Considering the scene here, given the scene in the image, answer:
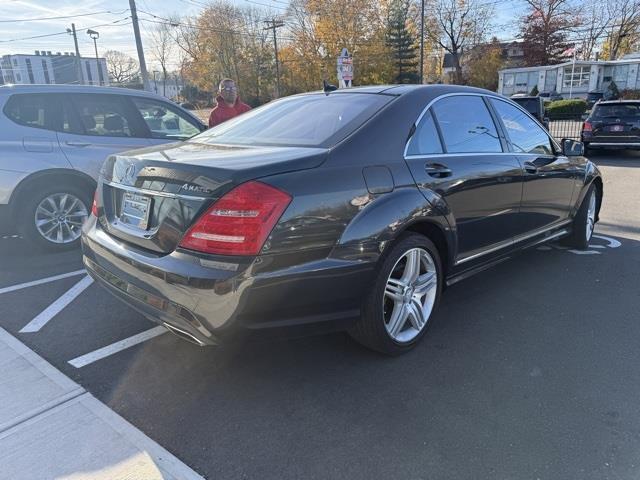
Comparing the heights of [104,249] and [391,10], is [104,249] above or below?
below

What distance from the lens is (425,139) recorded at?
3.15 metres

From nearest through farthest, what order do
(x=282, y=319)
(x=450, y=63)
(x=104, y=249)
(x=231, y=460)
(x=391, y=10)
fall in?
(x=231, y=460) < (x=282, y=319) < (x=104, y=249) < (x=391, y=10) < (x=450, y=63)

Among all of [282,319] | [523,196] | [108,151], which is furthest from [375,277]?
[108,151]

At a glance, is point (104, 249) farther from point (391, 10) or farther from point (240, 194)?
point (391, 10)

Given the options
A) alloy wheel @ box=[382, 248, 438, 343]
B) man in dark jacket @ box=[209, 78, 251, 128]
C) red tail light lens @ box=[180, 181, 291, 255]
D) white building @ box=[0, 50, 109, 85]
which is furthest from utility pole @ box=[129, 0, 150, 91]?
white building @ box=[0, 50, 109, 85]

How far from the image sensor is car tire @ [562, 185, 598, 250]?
5090 millimetres

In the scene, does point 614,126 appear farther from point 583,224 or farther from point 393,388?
point 393,388

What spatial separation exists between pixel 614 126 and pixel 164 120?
11312 mm

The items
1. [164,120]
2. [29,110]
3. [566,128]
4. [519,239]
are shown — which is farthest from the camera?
[566,128]

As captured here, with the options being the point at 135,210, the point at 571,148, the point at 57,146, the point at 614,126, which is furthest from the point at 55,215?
the point at 614,126

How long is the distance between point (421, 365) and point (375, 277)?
0.69 meters

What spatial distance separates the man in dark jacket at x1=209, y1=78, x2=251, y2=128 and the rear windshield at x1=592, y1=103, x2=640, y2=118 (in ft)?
33.4

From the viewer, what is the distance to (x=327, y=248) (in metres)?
2.48

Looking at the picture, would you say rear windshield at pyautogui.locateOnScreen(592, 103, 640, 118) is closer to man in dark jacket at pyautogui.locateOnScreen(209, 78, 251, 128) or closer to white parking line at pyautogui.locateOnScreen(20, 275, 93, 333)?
man in dark jacket at pyautogui.locateOnScreen(209, 78, 251, 128)
